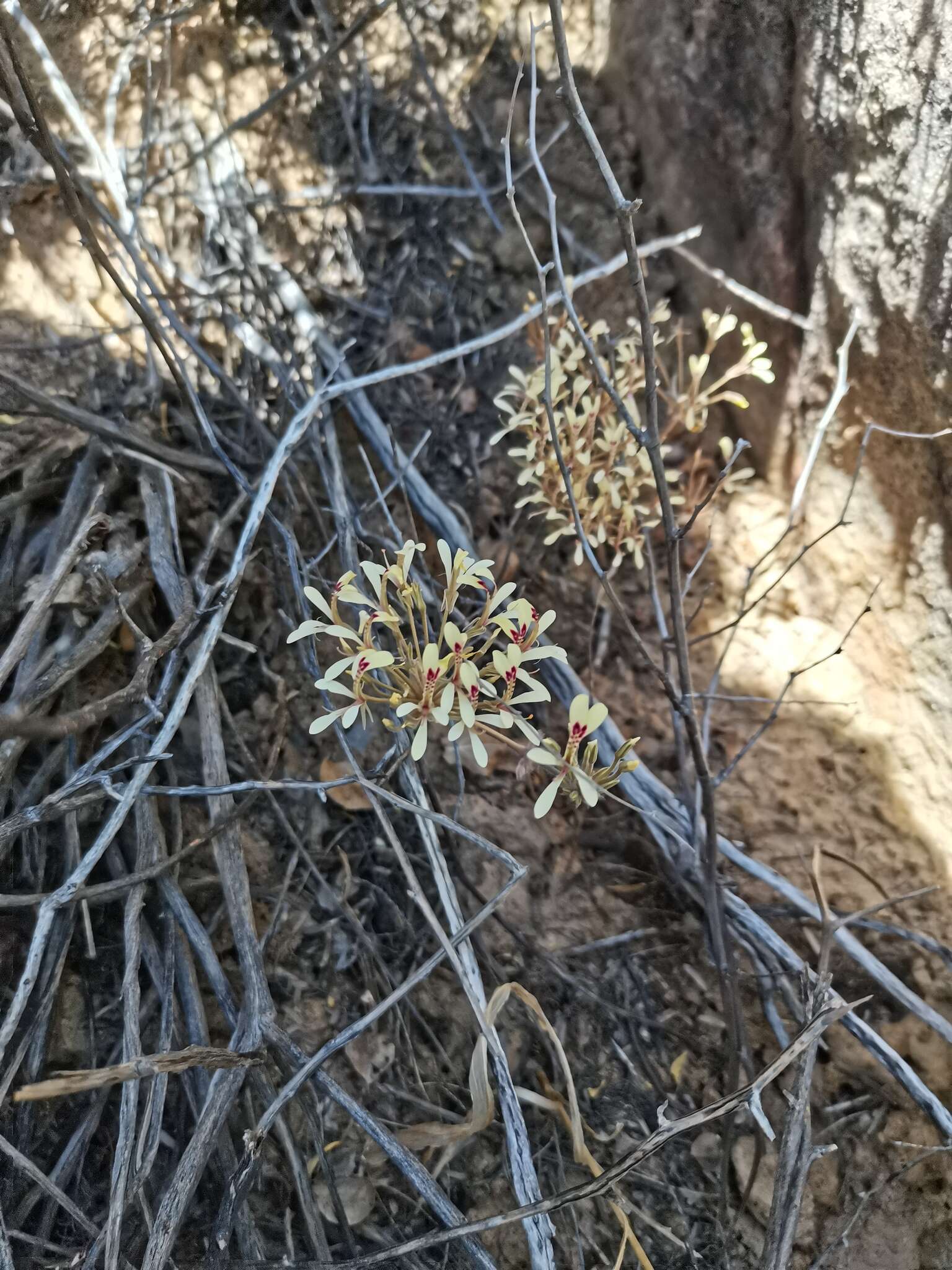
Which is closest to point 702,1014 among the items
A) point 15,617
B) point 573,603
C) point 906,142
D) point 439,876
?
point 439,876

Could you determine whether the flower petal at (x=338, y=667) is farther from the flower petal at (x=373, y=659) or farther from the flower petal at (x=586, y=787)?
the flower petal at (x=586, y=787)

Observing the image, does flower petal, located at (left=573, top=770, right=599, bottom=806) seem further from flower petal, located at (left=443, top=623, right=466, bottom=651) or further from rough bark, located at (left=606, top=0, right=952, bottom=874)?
rough bark, located at (left=606, top=0, right=952, bottom=874)

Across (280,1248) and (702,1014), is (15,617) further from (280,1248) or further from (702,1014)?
(702,1014)

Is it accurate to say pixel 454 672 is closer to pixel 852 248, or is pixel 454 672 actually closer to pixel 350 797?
pixel 350 797

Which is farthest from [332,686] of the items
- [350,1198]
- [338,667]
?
[350,1198]

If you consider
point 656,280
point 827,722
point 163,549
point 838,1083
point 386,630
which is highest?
point 656,280

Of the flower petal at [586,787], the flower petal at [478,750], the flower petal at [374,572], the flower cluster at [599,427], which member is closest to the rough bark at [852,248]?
the flower cluster at [599,427]

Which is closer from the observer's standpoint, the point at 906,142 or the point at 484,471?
the point at 906,142

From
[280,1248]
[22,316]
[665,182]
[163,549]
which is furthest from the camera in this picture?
[665,182]
